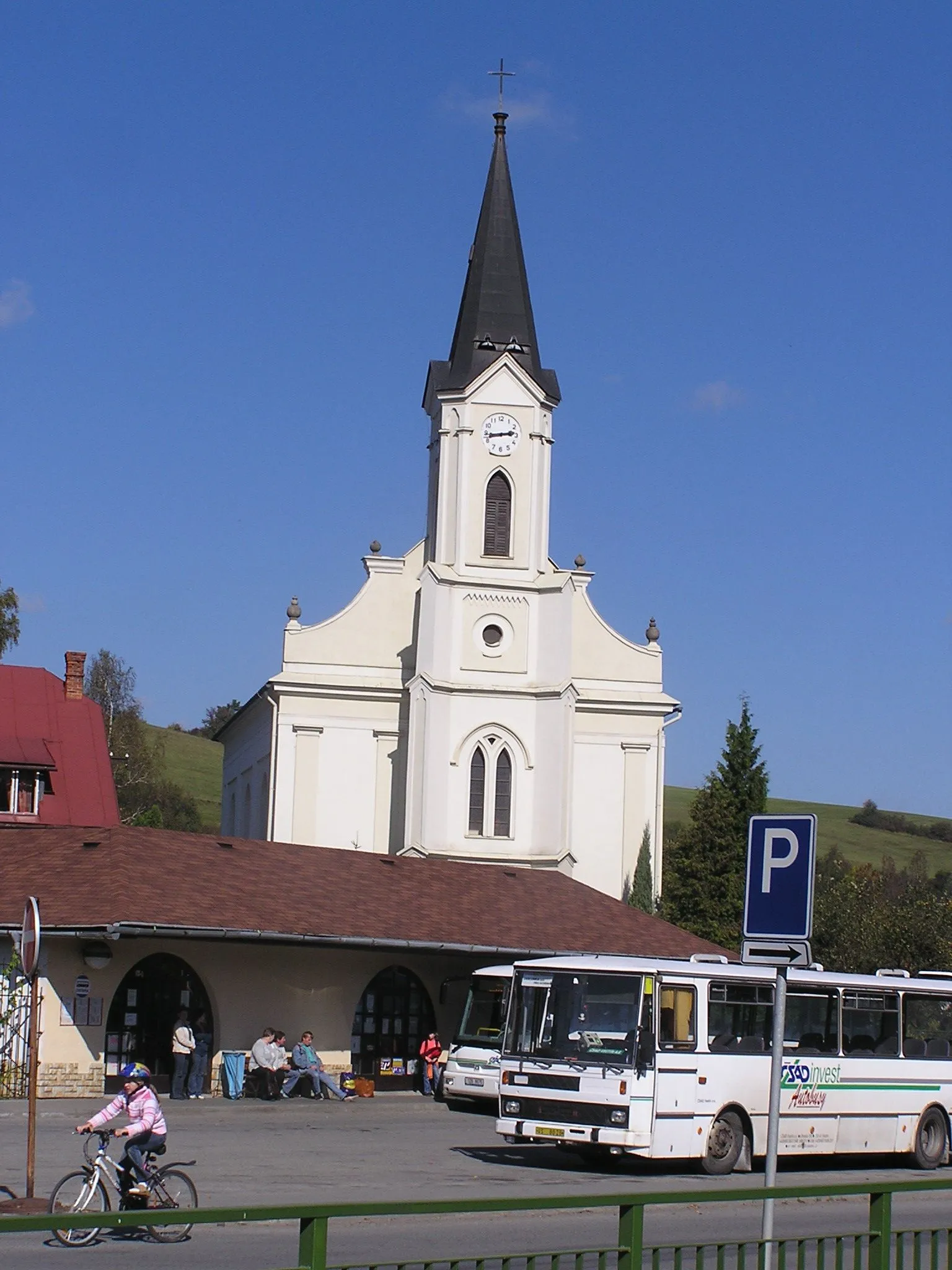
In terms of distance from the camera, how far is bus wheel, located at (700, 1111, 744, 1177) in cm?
1988

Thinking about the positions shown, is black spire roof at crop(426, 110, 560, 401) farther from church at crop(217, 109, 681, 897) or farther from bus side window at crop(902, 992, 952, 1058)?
bus side window at crop(902, 992, 952, 1058)

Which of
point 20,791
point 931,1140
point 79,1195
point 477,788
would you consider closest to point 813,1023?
point 931,1140

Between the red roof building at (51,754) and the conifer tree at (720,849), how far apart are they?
2087cm

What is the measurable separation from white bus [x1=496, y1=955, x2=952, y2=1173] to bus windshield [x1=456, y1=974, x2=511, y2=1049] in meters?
7.44

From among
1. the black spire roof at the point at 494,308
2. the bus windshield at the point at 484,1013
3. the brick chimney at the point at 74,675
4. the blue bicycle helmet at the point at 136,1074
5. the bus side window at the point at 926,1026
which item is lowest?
the bus windshield at the point at 484,1013

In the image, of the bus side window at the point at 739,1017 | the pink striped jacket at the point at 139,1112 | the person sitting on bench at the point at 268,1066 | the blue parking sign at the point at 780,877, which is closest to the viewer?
the blue parking sign at the point at 780,877

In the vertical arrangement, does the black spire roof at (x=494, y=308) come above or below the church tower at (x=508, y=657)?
above

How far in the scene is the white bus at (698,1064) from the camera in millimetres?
19391

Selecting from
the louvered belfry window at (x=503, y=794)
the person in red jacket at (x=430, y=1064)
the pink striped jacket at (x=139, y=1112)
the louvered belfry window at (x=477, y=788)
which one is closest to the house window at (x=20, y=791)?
the person in red jacket at (x=430, y=1064)

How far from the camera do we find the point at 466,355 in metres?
54.5

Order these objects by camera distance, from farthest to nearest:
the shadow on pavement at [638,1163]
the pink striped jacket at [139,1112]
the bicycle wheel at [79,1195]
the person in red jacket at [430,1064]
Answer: the person in red jacket at [430,1064] → the shadow on pavement at [638,1163] → the pink striped jacket at [139,1112] → the bicycle wheel at [79,1195]

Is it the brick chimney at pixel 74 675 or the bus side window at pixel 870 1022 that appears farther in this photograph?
the brick chimney at pixel 74 675

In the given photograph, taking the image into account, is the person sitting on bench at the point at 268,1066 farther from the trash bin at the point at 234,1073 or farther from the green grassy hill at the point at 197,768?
the green grassy hill at the point at 197,768

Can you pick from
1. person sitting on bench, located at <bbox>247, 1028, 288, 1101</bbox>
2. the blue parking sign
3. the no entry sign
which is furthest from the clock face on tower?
the blue parking sign
